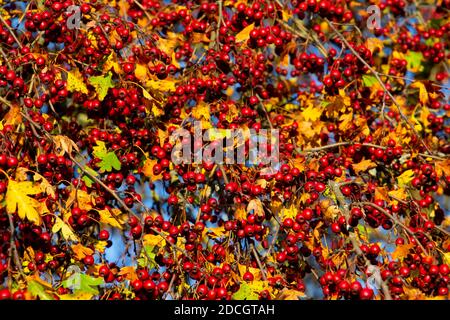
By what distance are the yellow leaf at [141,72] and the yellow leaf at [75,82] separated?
0.36 meters

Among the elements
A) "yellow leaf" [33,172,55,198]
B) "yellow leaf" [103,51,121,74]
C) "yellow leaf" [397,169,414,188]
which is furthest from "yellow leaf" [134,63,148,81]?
"yellow leaf" [397,169,414,188]

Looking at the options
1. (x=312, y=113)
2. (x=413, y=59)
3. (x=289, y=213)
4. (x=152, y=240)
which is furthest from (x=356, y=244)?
(x=413, y=59)

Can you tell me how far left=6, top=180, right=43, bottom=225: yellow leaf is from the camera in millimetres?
3611

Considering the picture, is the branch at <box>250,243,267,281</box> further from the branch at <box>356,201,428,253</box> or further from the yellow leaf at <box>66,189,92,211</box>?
the yellow leaf at <box>66,189,92,211</box>

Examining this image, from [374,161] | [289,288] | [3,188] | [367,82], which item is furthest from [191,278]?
[367,82]

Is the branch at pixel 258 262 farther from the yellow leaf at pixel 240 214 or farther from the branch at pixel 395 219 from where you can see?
the branch at pixel 395 219

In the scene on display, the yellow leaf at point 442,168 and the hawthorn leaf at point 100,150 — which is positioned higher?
the hawthorn leaf at point 100,150

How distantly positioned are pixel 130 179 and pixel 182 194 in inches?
18.2

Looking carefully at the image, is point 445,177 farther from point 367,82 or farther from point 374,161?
point 367,82

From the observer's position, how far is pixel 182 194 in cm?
488

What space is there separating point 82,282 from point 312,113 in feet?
7.83

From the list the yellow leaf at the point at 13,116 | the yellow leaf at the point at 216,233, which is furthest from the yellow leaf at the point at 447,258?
the yellow leaf at the point at 13,116

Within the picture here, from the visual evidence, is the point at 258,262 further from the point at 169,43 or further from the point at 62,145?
the point at 169,43

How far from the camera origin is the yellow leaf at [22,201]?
3.61m
